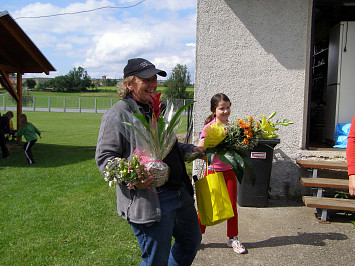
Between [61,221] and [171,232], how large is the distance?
2910mm

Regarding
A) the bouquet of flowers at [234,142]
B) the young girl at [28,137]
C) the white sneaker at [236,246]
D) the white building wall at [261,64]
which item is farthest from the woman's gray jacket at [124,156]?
the young girl at [28,137]

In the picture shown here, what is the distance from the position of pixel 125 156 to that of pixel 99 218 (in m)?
2.85

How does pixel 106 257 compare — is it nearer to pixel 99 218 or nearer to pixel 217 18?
pixel 99 218

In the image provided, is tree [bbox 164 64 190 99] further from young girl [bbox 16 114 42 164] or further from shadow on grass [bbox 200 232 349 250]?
shadow on grass [bbox 200 232 349 250]

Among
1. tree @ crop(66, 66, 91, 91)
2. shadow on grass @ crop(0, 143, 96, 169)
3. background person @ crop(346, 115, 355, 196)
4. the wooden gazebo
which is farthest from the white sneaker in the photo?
tree @ crop(66, 66, 91, 91)

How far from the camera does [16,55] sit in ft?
42.7

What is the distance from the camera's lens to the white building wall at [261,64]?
5.59m

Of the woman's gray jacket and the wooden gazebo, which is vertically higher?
the wooden gazebo

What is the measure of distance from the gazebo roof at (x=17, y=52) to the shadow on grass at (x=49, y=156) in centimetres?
343

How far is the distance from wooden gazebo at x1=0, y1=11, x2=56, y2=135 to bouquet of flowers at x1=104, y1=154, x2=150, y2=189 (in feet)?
35.0

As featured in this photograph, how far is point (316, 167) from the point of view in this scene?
17.1ft


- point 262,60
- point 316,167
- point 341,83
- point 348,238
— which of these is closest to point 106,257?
point 348,238

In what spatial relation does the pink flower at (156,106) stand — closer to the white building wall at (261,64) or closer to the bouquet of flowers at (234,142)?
the bouquet of flowers at (234,142)

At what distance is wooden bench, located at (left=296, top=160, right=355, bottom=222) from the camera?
457cm
